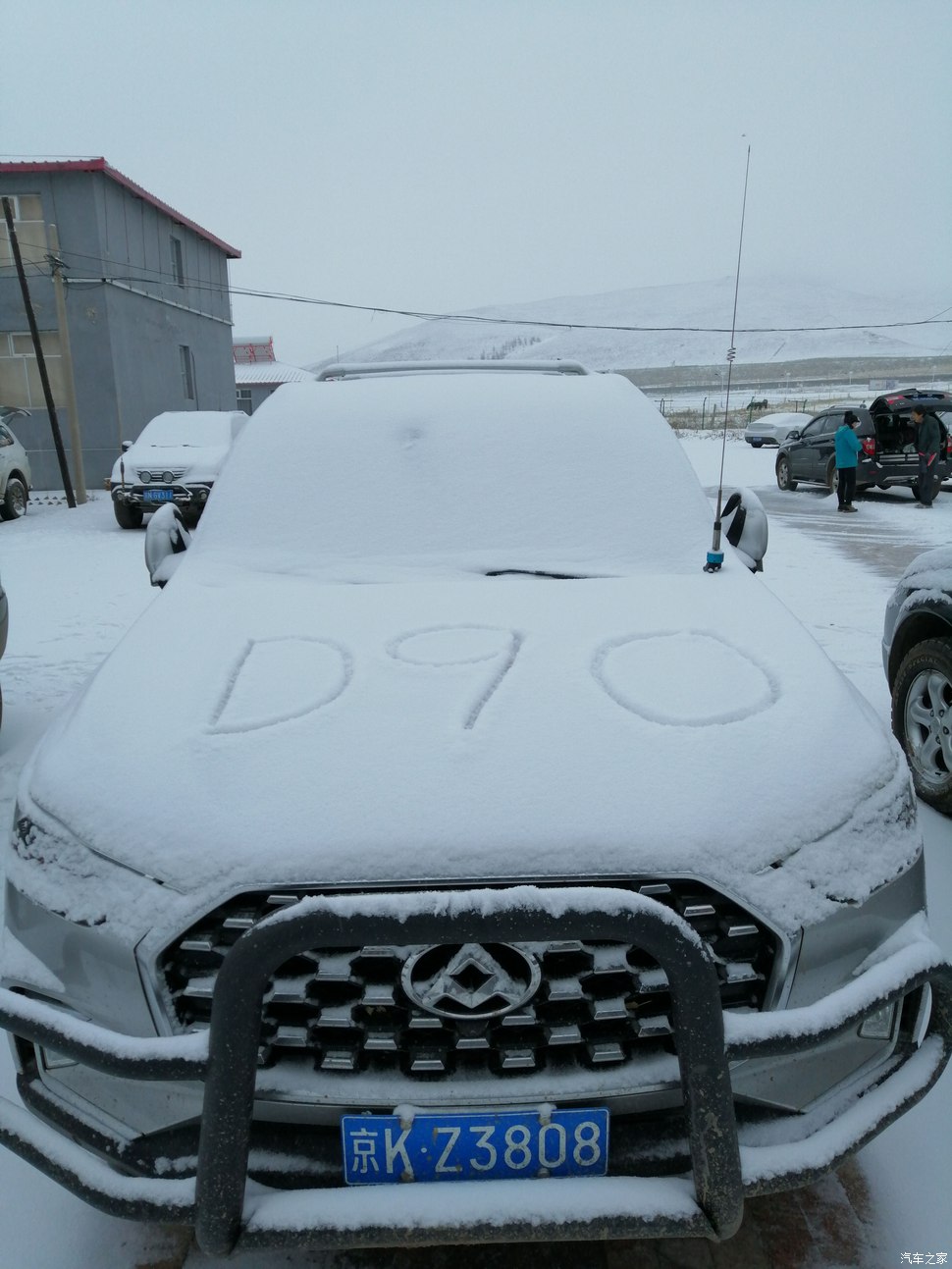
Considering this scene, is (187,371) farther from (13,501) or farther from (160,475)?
(160,475)

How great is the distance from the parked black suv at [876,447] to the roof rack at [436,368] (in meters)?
11.7

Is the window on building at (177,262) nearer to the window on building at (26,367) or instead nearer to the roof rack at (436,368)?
the window on building at (26,367)

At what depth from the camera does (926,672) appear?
3.58 m

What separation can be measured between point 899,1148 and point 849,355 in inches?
4351

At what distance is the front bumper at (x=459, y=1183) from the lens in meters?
1.29

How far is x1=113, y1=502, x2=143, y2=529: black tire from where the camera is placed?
1237 centimetres

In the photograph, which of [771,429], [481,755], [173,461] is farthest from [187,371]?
[481,755]

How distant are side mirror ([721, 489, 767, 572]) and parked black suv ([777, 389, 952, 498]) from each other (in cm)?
1228

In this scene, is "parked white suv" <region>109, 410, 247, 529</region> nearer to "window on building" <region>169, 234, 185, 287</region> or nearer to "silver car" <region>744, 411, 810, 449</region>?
"window on building" <region>169, 234, 185, 287</region>

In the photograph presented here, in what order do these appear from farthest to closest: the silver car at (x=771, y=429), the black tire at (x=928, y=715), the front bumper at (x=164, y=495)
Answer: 1. the silver car at (x=771, y=429)
2. the front bumper at (x=164, y=495)
3. the black tire at (x=928, y=715)

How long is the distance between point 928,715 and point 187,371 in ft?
83.5

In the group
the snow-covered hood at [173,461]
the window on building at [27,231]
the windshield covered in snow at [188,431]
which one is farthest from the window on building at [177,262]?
the snow-covered hood at [173,461]

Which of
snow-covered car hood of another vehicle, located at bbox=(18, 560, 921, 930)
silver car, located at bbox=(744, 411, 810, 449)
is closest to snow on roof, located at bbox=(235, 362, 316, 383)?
silver car, located at bbox=(744, 411, 810, 449)

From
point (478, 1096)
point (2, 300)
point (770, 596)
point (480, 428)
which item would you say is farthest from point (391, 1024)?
point (2, 300)
